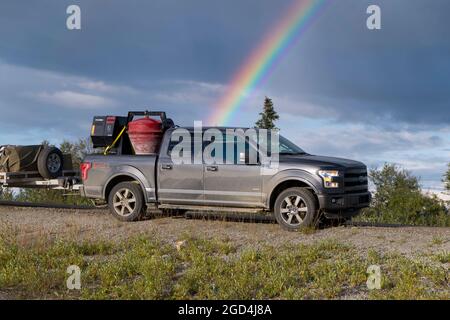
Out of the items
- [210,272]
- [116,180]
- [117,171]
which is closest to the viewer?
[210,272]

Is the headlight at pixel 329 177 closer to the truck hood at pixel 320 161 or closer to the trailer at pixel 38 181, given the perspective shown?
the truck hood at pixel 320 161

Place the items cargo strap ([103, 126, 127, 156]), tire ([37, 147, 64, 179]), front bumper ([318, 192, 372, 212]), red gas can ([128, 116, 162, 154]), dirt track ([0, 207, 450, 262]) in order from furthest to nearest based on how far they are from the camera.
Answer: tire ([37, 147, 64, 179]) < cargo strap ([103, 126, 127, 156]) < red gas can ([128, 116, 162, 154]) < front bumper ([318, 192, 372, 212]) < dirt track ([0, 207, 450, 262])

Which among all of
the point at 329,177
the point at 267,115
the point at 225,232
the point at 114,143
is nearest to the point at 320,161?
the point at 329,177

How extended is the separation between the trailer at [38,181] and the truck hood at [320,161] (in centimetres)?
791

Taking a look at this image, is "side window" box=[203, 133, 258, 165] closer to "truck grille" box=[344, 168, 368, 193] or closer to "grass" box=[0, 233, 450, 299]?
"truck grille" box=[344, 168, 368, 193]

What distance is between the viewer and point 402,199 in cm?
5206

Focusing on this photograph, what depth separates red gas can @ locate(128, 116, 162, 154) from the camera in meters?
12.6

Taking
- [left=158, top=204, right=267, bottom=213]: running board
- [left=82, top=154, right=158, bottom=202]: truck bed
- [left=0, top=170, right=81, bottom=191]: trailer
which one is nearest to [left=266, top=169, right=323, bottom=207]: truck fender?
[left=158, top=204, right=267, bottom=213]: running board

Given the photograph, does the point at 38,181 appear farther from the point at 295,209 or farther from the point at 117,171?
the point at 295,209

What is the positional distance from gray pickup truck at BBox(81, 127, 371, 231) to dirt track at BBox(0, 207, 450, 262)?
393 mm

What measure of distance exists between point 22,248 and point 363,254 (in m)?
5.90

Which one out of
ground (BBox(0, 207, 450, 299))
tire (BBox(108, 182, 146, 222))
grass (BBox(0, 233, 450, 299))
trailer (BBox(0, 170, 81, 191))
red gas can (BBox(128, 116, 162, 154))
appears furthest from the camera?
trailer (BBox(0, 170, 81, 191))

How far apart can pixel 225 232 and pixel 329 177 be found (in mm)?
2319

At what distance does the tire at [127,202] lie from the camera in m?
12.3
